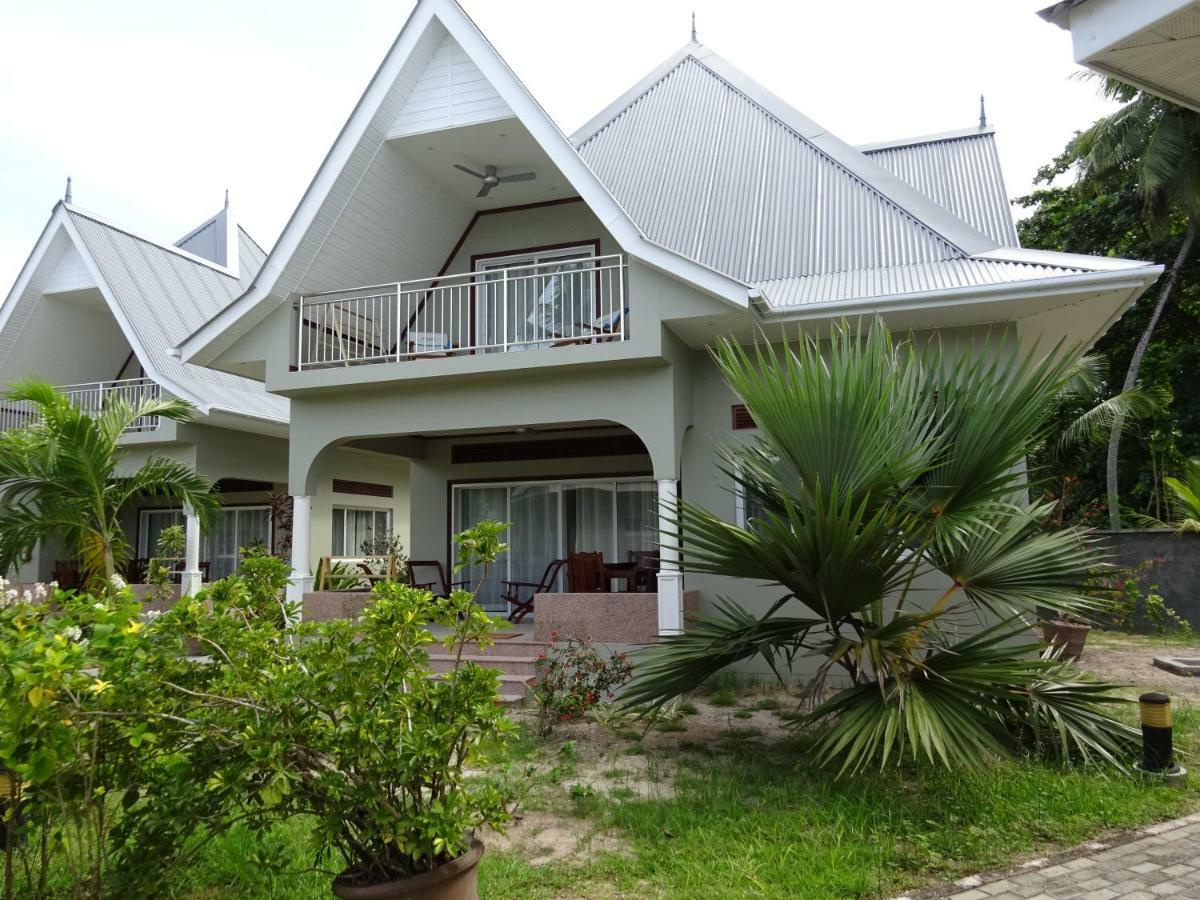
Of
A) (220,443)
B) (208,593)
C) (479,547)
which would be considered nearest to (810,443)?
(479,547)

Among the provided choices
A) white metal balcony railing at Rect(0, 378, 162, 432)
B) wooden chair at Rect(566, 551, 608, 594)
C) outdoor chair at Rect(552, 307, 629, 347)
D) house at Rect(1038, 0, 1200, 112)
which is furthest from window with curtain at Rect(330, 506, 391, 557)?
house at Rect(1038, 0, 1200, 112)

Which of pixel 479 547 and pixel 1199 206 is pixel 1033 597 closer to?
pixel 479 547

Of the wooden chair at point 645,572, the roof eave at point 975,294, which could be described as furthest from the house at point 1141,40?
the wooden chair at point 645,572

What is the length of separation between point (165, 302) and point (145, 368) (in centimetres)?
215

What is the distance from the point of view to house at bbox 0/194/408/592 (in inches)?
563

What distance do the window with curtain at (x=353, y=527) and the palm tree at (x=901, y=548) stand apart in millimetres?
11919

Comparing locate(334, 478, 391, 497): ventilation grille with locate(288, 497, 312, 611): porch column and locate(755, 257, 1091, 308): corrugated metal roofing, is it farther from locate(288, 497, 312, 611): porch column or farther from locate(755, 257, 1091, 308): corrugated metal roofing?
locate(755, 257, 1091, 308): corrugated metal roofing

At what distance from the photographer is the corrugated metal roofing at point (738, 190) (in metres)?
11.0

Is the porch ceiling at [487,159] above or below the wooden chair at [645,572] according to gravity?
above

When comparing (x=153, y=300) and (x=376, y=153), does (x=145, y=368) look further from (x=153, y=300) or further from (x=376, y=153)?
(x=376, y=153)

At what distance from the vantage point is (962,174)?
494 inches

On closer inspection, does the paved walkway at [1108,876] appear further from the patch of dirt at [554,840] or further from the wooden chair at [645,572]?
the wooden chair at [645,572]

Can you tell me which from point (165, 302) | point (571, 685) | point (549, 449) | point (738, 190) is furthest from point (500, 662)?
point (165, 302)

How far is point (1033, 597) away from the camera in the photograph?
5.64 meters
